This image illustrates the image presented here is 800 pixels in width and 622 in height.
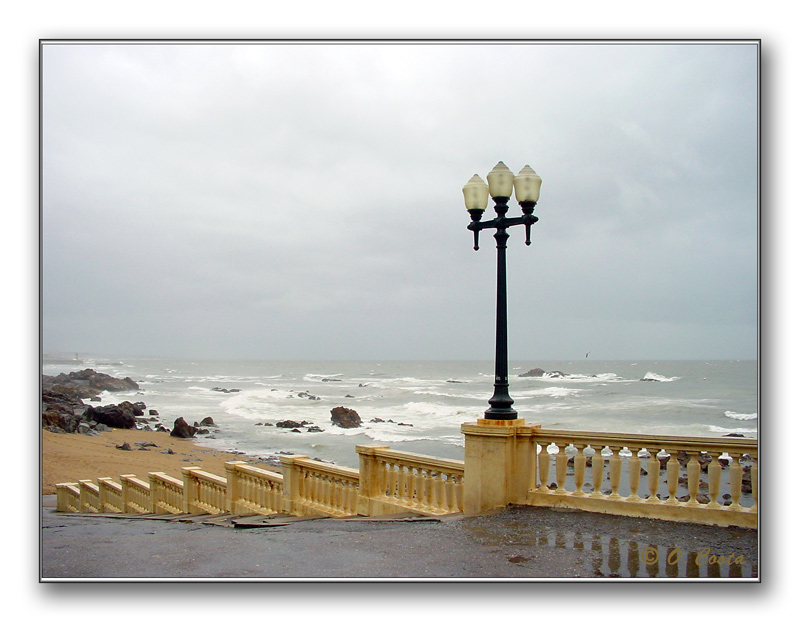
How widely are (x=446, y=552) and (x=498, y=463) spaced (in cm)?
126

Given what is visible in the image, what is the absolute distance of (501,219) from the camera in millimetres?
6281

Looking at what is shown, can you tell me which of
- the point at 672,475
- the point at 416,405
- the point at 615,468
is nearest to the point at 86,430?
the point at 615,468

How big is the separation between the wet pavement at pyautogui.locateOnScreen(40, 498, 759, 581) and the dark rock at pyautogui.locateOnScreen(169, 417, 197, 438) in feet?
72.7

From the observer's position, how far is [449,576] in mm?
4594

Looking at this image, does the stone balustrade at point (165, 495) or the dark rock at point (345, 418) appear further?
the dark rock at point (345, 418)

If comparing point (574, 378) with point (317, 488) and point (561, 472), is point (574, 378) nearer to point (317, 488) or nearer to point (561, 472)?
point (317, 488)

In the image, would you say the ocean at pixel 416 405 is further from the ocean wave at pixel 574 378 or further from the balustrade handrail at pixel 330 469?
the balustrade handrail at pixel 330 469

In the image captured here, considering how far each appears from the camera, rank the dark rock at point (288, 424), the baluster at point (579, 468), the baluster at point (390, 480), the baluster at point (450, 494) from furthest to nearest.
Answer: the dark rock at point (288, 424), the baluster at point (390, 480), the baluster at point (450, 494), the baluster at point (579, 468)

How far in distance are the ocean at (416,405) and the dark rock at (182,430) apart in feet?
2.81

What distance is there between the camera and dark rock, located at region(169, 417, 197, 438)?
27.1 m

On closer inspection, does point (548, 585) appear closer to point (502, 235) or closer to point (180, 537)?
point (502, 235)

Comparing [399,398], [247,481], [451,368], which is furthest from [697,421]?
[451,368]

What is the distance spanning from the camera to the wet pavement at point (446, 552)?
457 cm

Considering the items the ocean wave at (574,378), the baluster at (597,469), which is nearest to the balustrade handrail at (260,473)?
the baluster at (597,469)
